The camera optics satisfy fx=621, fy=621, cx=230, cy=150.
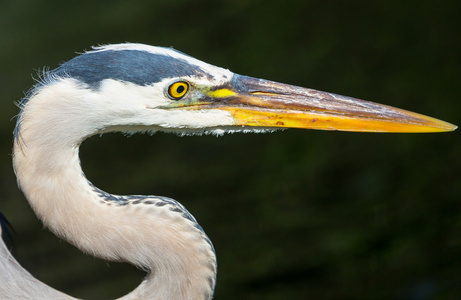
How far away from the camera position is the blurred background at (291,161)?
377 centimetres

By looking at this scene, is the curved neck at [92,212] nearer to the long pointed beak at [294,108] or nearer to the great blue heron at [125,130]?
the great blue heron at [125,130]

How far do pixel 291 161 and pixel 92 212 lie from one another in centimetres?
272

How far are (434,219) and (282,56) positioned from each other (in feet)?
6.08

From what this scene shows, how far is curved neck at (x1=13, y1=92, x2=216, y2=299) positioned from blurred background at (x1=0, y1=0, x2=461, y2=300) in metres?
1.85

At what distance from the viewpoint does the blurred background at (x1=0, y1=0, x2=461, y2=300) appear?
377 centimetres

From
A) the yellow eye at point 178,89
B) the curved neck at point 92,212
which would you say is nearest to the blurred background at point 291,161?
the curved neck at point 92,212

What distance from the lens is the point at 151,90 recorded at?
1.91 meters

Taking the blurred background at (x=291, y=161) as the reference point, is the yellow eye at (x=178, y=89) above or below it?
below

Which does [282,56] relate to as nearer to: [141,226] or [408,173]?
[408,173]

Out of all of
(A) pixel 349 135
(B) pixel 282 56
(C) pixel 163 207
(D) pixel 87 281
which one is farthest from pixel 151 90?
(B) pixel 282 56

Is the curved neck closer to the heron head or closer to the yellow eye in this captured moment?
the heron head

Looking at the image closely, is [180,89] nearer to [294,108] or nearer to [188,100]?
[188,100]

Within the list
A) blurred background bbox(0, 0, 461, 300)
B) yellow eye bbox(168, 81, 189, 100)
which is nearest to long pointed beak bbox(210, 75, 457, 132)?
yellow eye bbox(168, 81, 189, 100)

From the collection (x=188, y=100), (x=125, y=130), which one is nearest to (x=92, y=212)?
(x=125, y=130)
